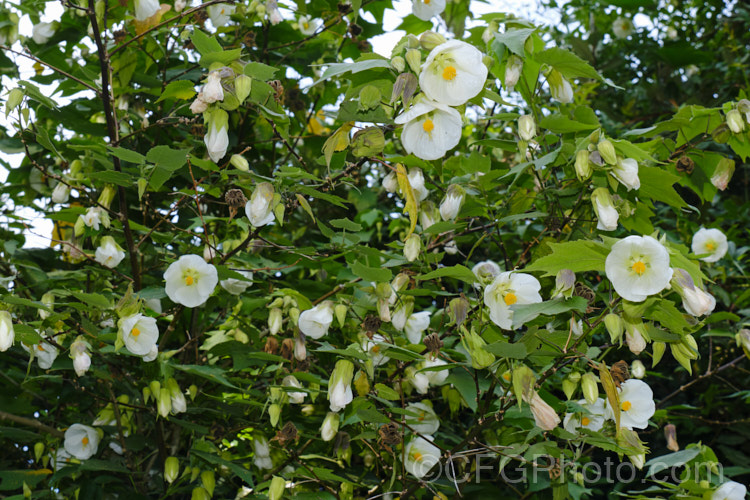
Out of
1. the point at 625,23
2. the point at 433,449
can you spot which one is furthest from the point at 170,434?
the point at 625,23

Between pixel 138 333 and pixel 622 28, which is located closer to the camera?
pixel 138 333

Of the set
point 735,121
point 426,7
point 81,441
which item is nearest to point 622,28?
point 426,7

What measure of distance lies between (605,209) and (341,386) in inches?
21.1

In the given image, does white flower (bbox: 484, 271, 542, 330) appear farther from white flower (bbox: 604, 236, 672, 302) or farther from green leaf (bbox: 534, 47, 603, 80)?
green leaf (bbox: 534, 47, 603, 80)

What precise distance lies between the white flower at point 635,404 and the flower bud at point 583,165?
362 millimetres

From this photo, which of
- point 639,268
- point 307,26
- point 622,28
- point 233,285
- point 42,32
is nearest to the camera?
point 639,268

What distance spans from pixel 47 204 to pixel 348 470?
1.21 meters

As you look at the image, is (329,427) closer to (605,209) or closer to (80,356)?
(80,356)

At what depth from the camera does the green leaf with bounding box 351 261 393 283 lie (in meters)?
1.07

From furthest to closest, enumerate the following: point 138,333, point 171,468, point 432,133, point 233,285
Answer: point 233,285, point 171,468, point 138,333, point 432,133

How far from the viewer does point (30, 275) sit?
1.51 m

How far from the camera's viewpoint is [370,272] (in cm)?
108

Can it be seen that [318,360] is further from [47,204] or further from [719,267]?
[719,267]

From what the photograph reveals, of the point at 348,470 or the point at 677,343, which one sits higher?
the point at 677,343
